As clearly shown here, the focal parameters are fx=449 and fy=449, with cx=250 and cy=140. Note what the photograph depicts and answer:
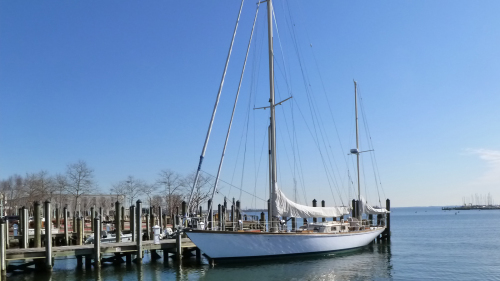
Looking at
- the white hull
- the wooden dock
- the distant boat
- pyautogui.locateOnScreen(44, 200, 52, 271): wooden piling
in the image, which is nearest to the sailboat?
the white hull

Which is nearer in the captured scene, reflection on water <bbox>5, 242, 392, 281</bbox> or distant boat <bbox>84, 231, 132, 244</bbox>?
reflection on water <bbox>5, 242, 392, 281</bbox>

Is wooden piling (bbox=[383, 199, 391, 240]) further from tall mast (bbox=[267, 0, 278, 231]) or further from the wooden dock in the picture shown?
the wooden dock

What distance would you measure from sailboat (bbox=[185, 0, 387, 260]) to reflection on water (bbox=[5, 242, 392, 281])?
0.73 m

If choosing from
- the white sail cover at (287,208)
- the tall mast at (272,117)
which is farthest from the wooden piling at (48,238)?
the white sail cover at (287,208)

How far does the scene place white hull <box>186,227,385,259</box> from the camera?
87.2 ft

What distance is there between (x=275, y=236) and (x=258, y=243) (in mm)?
1275

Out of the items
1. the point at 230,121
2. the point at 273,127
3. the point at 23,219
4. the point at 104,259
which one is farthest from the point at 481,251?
the point at 23,219

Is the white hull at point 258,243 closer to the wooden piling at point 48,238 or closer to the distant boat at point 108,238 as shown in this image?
the wooden piling at point 48,238

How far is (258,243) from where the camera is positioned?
27.8 metres

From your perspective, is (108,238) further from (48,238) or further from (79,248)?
(48,238)

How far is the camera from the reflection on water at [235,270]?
25109mm

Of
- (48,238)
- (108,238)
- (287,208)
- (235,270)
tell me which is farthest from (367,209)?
(48,238)

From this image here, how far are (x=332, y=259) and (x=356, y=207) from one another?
31.3 ft

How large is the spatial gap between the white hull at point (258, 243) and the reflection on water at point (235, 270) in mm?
596
